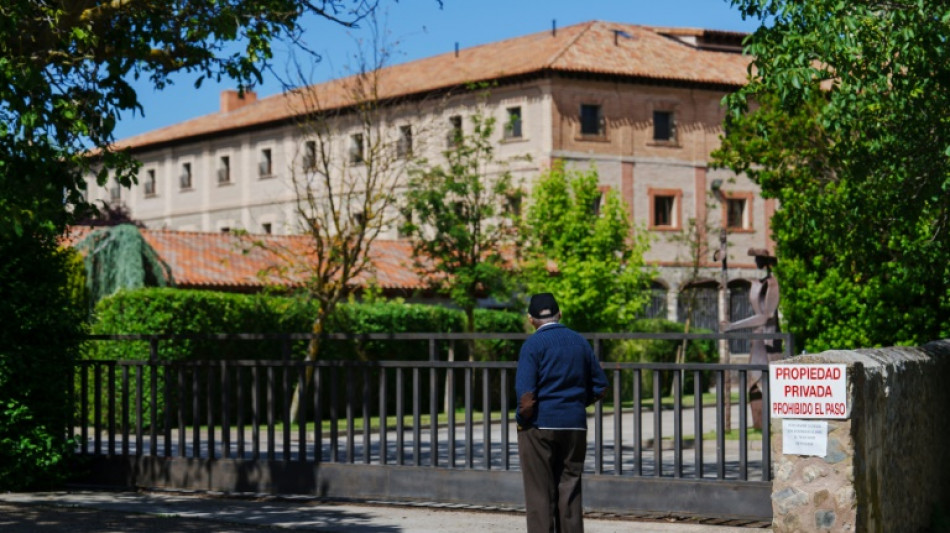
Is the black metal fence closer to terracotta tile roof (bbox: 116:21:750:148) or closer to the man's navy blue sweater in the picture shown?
the man's navy blue sweater

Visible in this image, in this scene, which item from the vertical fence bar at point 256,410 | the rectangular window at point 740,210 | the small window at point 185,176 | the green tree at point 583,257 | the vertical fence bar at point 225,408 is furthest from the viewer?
the small window at point 185,176

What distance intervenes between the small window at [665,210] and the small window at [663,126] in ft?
7.61

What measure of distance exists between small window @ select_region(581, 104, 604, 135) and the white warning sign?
48743 mm

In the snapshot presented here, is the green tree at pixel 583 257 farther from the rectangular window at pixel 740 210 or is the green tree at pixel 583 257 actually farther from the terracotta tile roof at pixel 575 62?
the rectangular window at pixel 740 210

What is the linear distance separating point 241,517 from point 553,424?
3.58 meters

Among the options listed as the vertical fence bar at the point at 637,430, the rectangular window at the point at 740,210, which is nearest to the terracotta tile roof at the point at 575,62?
the rectangular window at the point at 740,210

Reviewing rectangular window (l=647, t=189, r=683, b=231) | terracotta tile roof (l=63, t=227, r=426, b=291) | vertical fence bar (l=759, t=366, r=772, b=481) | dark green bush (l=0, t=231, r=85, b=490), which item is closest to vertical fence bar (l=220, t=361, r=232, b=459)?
dark green bush (l=0, t=231, r=85, b=490)

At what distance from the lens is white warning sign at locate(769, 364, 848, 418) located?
29.5 feet

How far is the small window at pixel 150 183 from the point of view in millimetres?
74500

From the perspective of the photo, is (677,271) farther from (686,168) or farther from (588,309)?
(588,309)

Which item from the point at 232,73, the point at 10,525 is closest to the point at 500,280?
the point at 232,73

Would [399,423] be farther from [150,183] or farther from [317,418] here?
[150,183]

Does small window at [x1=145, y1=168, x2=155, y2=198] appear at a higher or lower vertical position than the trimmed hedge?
higher

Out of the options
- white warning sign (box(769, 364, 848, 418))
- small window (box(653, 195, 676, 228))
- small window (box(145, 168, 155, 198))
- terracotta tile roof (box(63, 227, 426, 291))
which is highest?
small window (box(145, 168, 155, 198))
